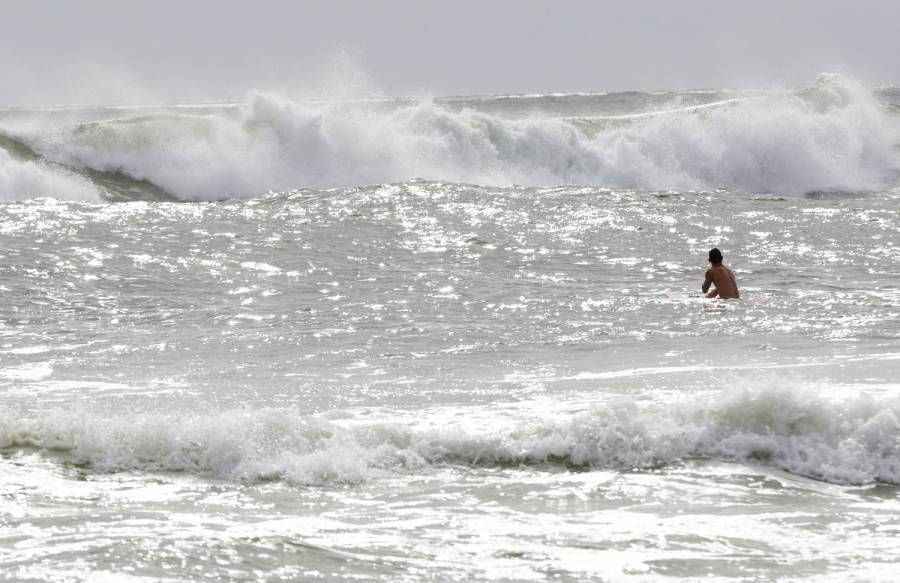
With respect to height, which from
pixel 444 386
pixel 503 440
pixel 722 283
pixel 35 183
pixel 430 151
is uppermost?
pixel 430 151

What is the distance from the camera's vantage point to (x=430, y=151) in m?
26.8

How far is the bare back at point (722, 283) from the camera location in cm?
1305

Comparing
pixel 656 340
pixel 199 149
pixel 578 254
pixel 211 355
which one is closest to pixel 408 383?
pixel 211 355

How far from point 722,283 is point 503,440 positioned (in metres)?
6.44

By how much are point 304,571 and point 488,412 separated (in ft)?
10.1

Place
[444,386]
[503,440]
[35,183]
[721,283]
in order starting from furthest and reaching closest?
[35,183] → [721,283] → [444,386] → [503,440]

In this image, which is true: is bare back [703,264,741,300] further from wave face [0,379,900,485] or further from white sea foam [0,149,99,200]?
white sea foam [0,149,99,200]

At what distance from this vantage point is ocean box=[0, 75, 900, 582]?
563cm

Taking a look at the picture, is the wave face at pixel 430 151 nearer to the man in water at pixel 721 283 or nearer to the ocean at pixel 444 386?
the ocean at pixel 444 386

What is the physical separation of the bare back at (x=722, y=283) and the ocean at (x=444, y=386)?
357mm

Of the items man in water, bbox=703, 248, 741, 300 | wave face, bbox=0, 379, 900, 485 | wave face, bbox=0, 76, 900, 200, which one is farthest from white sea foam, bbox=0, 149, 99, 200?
wave face, bbox=0, 379, 900, 485

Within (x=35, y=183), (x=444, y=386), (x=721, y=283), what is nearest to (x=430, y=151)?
(x=35, y=183)

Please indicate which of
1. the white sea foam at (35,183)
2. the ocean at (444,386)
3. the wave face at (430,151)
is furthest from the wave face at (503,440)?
the wave face at (430,151)

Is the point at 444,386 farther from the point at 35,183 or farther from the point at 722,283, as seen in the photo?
the point at 35,183
